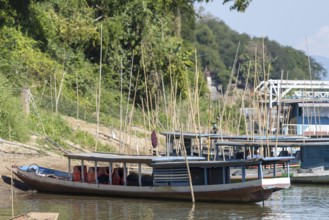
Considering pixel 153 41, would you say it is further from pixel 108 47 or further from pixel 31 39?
pixel 31 39

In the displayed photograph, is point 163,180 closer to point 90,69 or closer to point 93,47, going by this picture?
point 90,69

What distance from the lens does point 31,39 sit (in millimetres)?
35062

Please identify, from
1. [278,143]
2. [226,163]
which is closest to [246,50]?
[278,143]

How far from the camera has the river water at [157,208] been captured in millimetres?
19969

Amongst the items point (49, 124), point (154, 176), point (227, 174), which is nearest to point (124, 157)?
point (154, 176)

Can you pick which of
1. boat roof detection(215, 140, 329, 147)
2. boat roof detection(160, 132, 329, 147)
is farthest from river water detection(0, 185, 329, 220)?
boat roof detection(160, 132, 329, 147)

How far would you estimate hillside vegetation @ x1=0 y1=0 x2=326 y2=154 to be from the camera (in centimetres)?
2906

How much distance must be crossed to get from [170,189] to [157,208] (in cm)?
108

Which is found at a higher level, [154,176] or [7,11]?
[7,11]

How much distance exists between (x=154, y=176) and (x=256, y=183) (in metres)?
2.66

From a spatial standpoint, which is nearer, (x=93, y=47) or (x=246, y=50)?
(x=93, y=47)

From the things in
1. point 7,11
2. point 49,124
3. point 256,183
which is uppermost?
point 7,11

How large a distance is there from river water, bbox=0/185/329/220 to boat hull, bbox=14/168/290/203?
177mm

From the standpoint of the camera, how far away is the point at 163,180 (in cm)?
2239
